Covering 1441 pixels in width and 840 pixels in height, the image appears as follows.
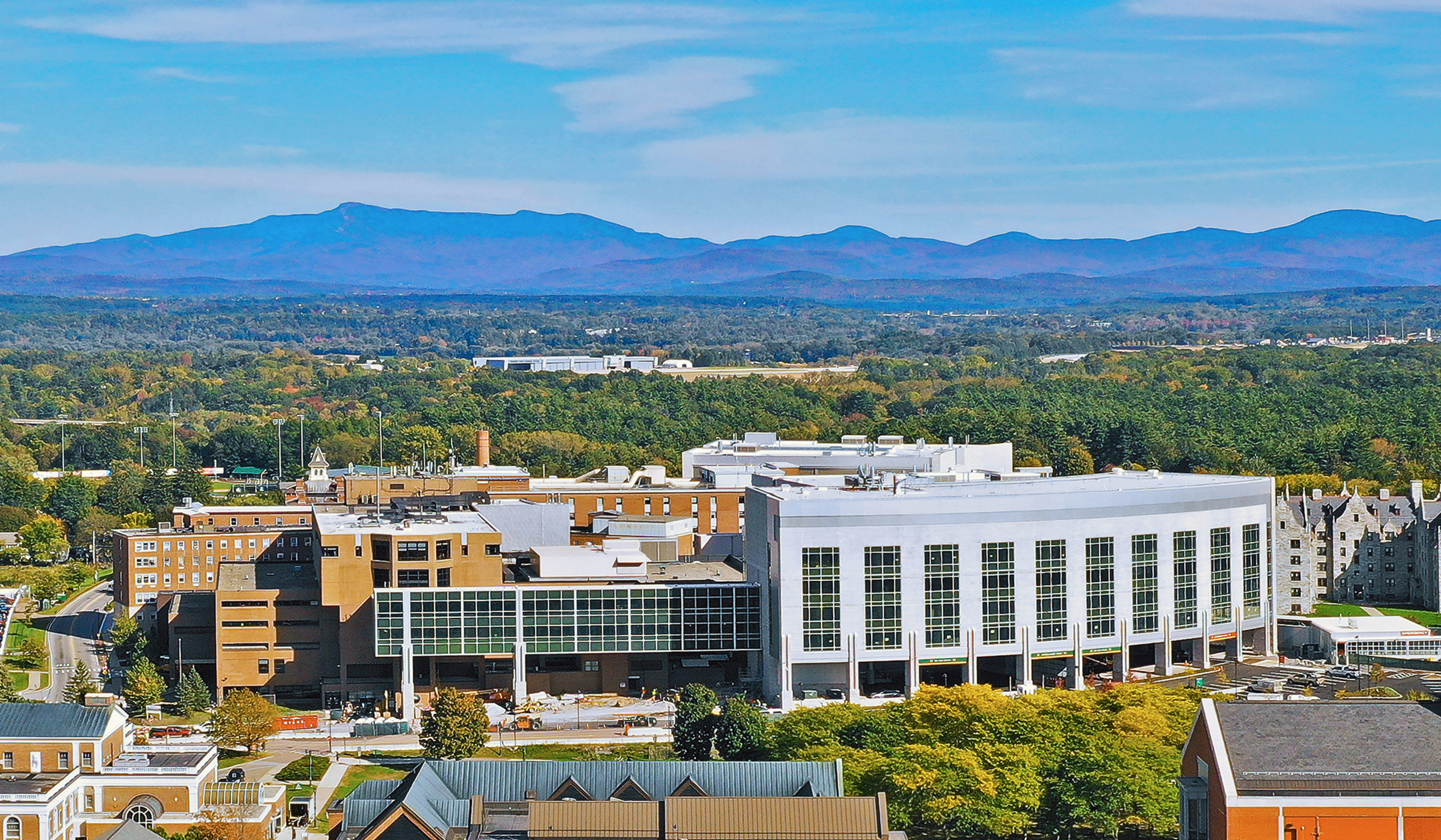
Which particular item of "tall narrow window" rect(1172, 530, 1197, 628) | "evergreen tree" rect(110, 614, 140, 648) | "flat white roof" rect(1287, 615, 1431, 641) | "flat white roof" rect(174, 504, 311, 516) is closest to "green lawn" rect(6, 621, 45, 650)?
"evergreen tree" rect(110, 614, 140, 648)

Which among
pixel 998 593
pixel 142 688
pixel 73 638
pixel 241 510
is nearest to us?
pixel 142 688

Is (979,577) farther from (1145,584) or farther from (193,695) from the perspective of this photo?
(193,695)

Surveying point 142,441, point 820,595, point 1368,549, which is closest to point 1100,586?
point 820,595

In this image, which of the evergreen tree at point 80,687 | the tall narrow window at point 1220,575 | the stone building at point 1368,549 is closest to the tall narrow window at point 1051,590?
the tall narrow window at point 1220,575

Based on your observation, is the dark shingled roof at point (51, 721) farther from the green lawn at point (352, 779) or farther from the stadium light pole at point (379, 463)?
the stadium light pole at point (379, 463)

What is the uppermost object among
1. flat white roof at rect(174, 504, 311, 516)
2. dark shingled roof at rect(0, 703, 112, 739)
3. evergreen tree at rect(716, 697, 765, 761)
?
flat white roof at rect(174, 504, 311, 516)

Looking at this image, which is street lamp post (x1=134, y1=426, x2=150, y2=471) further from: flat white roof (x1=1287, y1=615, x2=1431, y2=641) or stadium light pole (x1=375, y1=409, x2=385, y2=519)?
flat white roof (x1=1287, y1=615, x2=1431, y2=641)
